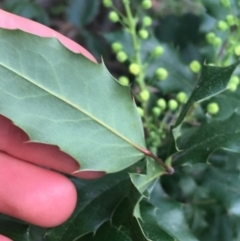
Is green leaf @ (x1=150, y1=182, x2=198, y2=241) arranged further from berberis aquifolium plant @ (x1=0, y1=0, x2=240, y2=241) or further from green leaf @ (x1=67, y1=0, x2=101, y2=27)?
green leaf @ (x1=67, y1=0, x2=101, y2=27)

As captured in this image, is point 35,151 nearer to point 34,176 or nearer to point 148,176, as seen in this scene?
point 34,176

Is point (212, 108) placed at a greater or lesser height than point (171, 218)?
greater

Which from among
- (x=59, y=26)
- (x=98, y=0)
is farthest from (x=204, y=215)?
(x=59, y=26)

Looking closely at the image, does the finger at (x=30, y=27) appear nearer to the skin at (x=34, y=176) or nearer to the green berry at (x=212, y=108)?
the skin at (x=34, y=176)

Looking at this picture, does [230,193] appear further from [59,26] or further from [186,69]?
[59,26]

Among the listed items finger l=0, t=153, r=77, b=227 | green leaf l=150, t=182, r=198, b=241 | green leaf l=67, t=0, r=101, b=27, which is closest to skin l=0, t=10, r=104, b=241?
finger l=0, t=153, r=77, b=227

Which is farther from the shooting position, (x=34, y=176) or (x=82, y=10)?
(x=82, y=10)

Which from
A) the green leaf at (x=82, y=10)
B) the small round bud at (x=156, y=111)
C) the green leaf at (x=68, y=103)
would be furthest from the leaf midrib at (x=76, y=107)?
the green leaf at (x=82, y=10)

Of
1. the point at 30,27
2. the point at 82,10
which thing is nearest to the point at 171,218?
the point at 30,27
